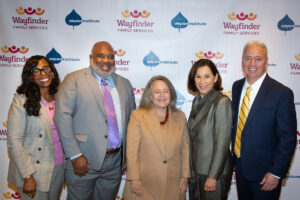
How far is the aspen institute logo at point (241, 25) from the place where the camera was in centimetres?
306

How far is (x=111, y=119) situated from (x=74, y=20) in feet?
5.74

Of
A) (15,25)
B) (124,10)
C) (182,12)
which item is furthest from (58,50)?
(182,12)

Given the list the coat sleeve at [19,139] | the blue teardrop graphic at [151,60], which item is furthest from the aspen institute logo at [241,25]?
the coat sleeve at [19,139]

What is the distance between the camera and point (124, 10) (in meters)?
3.07

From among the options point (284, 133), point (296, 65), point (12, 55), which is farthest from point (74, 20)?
point (296, 65)

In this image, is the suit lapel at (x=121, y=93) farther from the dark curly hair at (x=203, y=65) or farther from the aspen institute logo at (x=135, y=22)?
the aspen institute logo at (x=135, y=22)

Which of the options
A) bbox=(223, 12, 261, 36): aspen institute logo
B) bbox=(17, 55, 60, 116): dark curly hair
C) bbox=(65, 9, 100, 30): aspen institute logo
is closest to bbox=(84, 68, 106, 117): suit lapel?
bbox=(17, 55, 60, 116): dark curly hair

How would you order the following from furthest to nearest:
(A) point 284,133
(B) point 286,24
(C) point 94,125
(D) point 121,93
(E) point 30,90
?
(B) point 286,24 < (D) point 121,93 < (C) point 94,125 < (E) point 30,90 < (A) point 284,133

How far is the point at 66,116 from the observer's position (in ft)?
6.58

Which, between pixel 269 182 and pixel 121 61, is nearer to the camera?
pixel 269 182

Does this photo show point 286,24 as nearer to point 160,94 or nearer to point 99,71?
point 160,94

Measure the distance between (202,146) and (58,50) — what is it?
7.99ft

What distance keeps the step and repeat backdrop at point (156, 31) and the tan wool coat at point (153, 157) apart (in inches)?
53.3

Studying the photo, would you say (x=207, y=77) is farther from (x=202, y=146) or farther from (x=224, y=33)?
(x=224, y=33)
